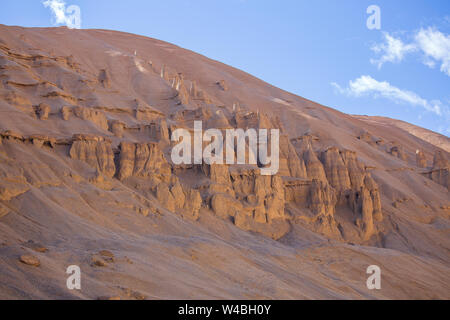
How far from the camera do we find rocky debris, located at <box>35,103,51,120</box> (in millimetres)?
36188

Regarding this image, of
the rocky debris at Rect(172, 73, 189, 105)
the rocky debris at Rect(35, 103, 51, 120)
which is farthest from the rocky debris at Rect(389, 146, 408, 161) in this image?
the rocky debris at Rect(35, 103, 51, 120)

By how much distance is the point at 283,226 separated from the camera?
3688 cm

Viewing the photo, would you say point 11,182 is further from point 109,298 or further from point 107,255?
point 109,298

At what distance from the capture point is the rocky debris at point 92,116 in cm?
3834

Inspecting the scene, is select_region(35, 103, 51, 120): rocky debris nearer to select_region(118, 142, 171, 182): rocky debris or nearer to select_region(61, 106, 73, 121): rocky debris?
select_region(61, 106, 73, 121): rocky debris

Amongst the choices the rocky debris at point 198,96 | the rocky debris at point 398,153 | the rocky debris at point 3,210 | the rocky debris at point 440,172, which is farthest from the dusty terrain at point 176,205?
the rocky debris at point 398,153

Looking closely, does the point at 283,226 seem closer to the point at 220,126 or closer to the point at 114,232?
the point at 220,126

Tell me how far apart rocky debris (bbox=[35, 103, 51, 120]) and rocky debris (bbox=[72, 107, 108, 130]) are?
84.7 inches

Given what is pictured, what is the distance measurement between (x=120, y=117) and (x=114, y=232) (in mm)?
21545

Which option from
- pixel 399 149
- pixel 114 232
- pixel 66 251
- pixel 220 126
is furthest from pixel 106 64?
pixel 66 251

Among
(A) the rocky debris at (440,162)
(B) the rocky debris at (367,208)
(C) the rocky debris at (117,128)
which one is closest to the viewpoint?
(C) the rocky debris at (117,128)

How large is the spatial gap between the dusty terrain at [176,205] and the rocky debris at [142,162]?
0.31 feet

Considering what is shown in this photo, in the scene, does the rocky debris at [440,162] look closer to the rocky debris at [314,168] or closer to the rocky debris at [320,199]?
the rocky debris at [314,168]

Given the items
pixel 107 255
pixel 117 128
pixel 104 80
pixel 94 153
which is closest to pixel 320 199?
pixel 117 128
